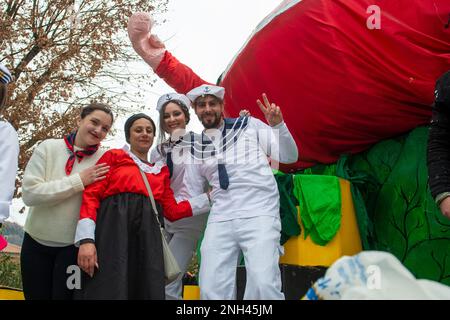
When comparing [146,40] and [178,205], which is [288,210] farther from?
[146,40]

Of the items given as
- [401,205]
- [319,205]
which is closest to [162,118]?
[319,205]

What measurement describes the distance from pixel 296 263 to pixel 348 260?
190cm

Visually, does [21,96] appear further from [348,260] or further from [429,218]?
[348,260]

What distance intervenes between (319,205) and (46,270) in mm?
1467

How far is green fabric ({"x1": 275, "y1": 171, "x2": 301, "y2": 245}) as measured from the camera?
3.06 metres

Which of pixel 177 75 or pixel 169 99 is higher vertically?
pixel 177 75

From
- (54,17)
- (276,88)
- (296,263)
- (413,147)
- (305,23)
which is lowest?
(296,263)

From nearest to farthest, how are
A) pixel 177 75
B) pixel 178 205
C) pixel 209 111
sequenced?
pixel 178 205 → pixel 209 111 → pixel 177 75

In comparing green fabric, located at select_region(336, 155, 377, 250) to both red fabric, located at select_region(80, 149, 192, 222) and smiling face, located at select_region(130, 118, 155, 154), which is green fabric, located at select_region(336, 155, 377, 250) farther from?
smiling face, located at select_region(130, 118, 155, 154)

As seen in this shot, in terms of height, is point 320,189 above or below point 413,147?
below

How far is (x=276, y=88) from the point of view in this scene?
11.2 ft

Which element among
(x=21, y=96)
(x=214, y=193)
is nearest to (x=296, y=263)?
(x=214, y=193)

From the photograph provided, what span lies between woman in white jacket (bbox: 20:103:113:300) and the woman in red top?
85mm

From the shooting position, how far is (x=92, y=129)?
8.89 feet
